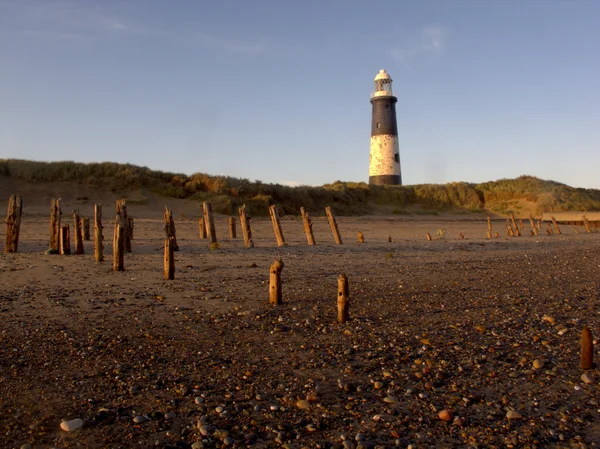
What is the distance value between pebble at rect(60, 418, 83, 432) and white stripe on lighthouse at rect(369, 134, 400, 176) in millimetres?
44920

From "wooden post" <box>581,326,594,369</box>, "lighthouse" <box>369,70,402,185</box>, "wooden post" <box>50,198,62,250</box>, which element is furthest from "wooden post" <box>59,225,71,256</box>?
"lighthouse" <box>369,70,402,185</box>

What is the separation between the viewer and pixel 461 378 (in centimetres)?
533

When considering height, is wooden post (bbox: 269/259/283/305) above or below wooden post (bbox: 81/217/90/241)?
below

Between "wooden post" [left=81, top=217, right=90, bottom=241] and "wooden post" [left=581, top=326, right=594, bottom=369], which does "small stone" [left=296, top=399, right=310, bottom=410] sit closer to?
"wooden post" [left=581, top=326, right=594, bottom=369]

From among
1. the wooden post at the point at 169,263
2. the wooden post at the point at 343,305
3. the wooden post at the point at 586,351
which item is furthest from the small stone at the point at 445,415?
the wooden post at the point at 169,263

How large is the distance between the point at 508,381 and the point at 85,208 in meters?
25.8

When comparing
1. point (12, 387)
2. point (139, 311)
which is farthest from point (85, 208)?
point (12, 387)

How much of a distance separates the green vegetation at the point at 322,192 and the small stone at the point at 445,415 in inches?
1031

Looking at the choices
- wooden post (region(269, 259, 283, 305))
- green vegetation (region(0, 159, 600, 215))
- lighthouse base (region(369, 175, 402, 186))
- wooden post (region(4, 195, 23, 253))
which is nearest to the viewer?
wooden post (region(269, 259, 283, 305))

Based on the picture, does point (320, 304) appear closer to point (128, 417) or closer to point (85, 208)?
point (128, 417)

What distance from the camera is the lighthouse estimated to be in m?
47.6

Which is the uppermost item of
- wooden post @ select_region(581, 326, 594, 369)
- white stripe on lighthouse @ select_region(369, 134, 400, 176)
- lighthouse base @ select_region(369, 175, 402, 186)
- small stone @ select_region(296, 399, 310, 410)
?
white stripe on lighthouse @ select_region(369, 134, 400, 176)

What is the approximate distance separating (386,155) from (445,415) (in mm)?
44384

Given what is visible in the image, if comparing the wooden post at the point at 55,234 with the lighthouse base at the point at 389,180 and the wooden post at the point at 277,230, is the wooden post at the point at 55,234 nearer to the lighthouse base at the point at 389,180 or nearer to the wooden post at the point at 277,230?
the wooden post at the point at 277,230
